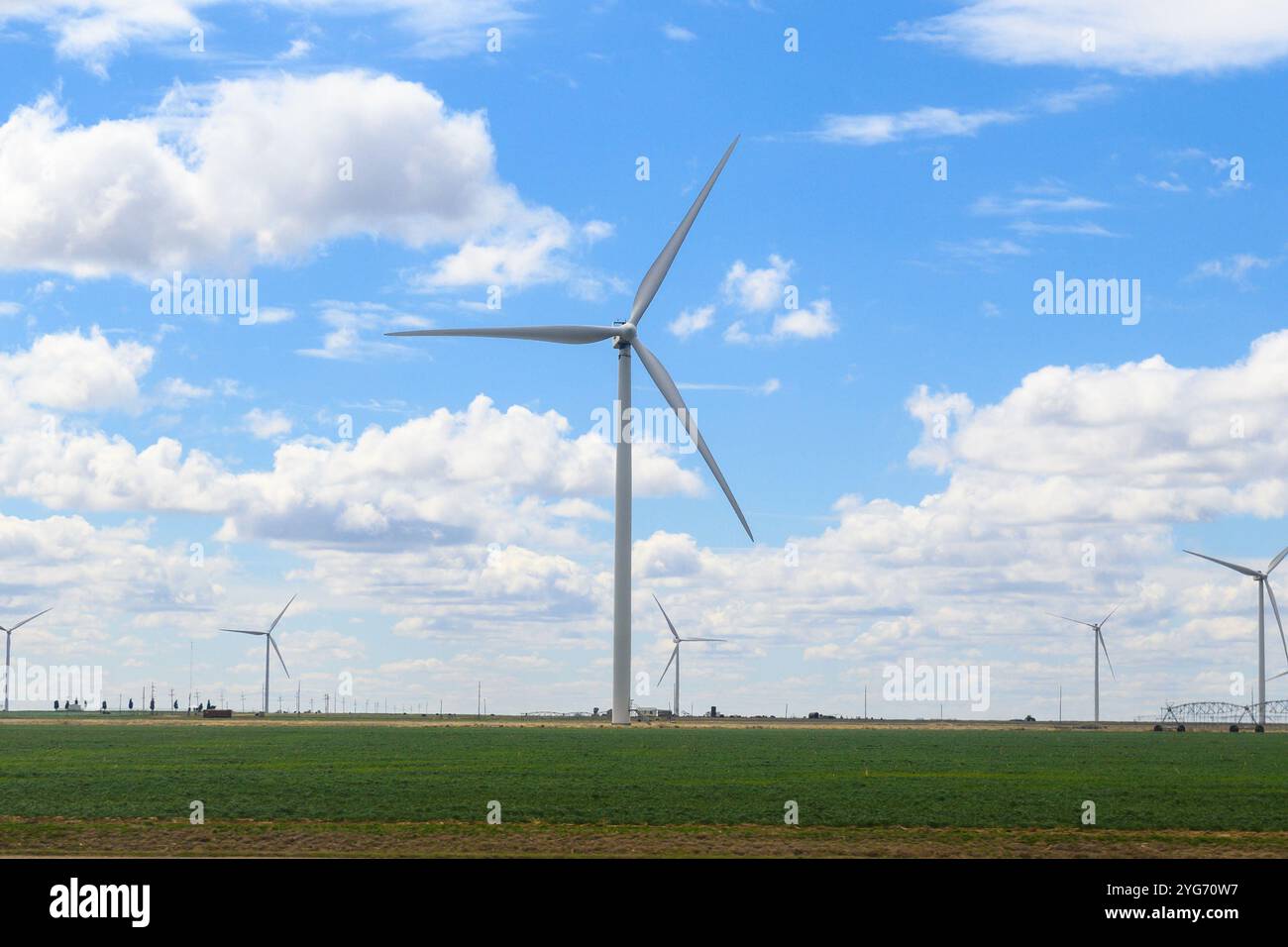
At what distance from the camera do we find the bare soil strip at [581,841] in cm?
3697

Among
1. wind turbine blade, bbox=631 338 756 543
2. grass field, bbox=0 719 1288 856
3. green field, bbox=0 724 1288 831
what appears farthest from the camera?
wind turbine blade, bbox=631 338 756 543

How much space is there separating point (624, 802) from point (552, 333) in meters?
92.0

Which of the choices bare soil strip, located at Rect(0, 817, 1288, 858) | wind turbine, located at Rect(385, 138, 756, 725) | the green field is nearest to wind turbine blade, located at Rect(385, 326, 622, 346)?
wind turbine, located at Rect(385, 138, 756, 725)

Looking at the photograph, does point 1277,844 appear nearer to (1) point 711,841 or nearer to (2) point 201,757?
(1) point 711,841

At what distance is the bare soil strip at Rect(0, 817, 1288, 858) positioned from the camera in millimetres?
36969

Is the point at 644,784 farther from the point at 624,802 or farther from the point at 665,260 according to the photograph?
the point at 665,260

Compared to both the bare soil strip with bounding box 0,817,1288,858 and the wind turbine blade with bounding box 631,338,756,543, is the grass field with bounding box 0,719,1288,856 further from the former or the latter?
the wind turbine blade with bounding box 631,338,756,543

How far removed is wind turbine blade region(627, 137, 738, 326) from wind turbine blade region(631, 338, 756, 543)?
276 inches

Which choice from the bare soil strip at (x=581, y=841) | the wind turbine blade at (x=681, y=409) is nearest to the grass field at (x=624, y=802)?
the bare soil strip at (x=581, y=841)

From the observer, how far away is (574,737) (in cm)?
11519

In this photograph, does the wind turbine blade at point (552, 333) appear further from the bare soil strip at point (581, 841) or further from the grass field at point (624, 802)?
the bare soil strip at point (581, 841)
